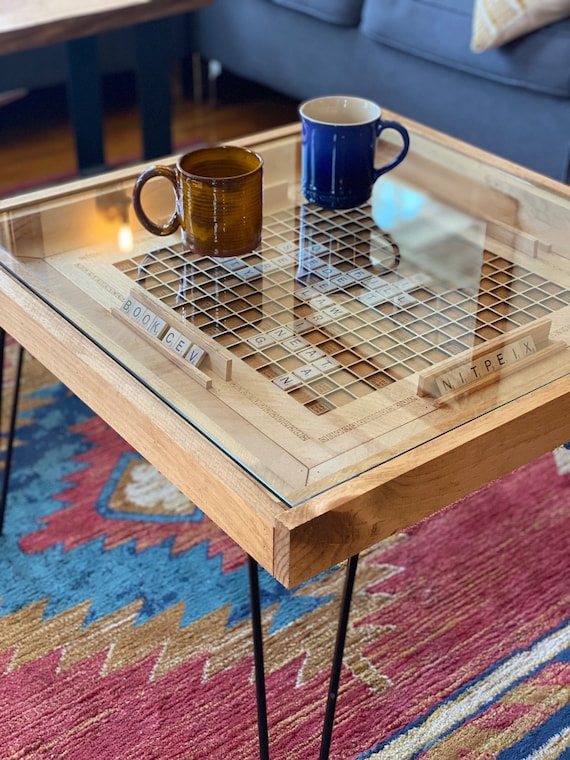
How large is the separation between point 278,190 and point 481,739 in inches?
25.8

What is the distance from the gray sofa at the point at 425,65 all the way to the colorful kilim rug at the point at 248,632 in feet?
2.59

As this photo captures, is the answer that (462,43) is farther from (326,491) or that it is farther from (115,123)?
(326,491)

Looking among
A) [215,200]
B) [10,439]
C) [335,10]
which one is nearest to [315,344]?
[215,200]


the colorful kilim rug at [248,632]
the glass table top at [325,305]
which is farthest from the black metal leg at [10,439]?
the glass table top at [325,305]

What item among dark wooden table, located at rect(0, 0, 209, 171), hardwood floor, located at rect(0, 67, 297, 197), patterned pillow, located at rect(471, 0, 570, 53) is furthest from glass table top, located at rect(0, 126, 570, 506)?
hardwood floor, located at rect(0, 67, 297, 197)

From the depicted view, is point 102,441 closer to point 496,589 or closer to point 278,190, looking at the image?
point 278,190

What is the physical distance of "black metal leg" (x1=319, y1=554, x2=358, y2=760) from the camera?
0.81 metres

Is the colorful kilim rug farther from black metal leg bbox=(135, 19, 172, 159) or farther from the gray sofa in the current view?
black metal leg bbox=(135, 19, 172, 159)

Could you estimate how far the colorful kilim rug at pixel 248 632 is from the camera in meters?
0.99

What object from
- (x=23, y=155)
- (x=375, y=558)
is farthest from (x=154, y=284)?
(x=23, y=155)

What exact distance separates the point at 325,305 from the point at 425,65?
1.20m

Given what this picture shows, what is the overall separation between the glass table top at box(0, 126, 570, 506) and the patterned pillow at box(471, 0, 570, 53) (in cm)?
64

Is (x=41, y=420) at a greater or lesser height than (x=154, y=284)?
lesser

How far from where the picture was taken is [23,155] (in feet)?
7.66
